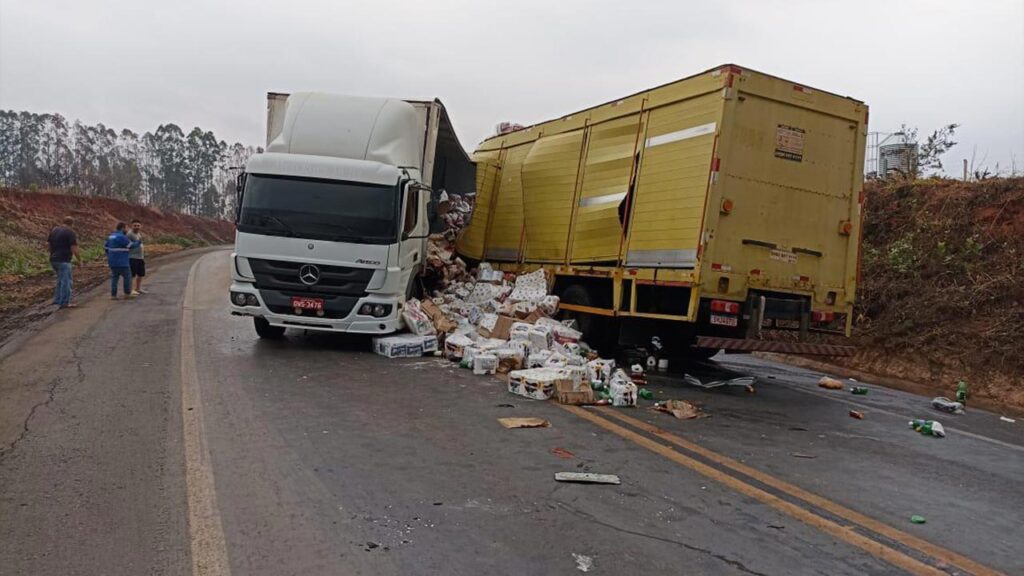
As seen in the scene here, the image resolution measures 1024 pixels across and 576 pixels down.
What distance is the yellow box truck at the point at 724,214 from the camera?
25.5ft

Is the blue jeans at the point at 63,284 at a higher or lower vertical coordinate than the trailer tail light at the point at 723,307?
lower

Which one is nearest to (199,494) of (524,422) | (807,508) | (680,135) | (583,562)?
(583,562)

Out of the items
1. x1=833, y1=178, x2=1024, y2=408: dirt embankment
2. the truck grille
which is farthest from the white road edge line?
x1=833, y1=178, x2=1024, y2=408: dirt embankment

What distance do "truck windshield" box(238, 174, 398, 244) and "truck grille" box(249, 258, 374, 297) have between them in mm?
Result: 382

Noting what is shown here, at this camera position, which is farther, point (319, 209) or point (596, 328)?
point (596, 328)

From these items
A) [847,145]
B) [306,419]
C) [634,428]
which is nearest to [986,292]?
[847,145]

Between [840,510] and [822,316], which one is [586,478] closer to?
[840,510]

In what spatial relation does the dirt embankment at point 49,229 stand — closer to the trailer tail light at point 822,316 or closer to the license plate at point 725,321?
the license plate at point 725,321

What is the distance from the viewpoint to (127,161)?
7275 centimetres

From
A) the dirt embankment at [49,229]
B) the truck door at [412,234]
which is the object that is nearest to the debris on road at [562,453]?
the truck door at [412,234]

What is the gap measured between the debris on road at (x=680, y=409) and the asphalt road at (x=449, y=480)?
0.11 metres

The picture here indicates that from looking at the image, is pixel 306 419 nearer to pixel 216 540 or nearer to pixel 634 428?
pixel 216 540

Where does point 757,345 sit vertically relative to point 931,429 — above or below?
above

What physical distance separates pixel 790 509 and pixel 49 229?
1402 inches
